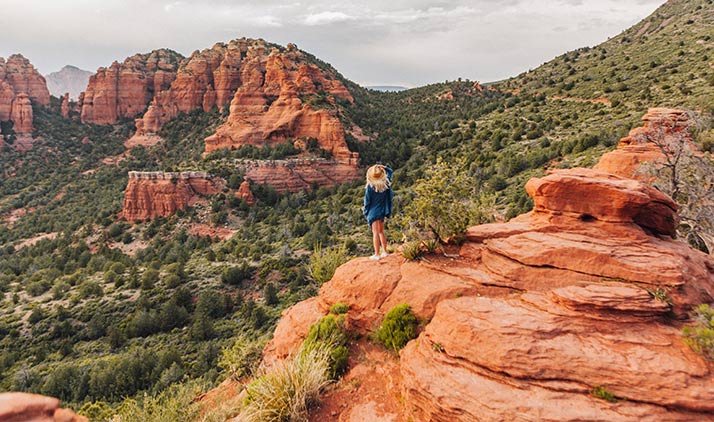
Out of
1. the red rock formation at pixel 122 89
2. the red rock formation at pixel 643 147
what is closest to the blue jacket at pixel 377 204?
the red rock formation at pixel 643 147

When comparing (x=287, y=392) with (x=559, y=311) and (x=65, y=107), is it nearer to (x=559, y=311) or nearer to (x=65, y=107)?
(x=559, y=311)

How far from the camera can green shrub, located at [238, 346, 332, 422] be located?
16.2 ft

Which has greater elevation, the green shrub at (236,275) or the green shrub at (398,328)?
the green shrub at (398,328)

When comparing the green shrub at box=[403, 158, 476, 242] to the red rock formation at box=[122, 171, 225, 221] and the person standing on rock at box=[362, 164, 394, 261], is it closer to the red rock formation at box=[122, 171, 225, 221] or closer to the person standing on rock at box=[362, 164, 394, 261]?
the person standing on rock at box=[362, 164, 394, 261]

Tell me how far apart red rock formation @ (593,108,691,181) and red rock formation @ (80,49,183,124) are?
10219 centimetres

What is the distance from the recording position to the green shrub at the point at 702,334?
3.95 m

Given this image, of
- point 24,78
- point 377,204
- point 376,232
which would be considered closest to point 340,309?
point 376,232

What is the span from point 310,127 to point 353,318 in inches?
2006

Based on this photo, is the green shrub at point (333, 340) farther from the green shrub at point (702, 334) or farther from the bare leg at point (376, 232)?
the green shrub at point (702, 334)

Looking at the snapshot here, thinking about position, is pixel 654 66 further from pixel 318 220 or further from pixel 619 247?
pixel 619 247

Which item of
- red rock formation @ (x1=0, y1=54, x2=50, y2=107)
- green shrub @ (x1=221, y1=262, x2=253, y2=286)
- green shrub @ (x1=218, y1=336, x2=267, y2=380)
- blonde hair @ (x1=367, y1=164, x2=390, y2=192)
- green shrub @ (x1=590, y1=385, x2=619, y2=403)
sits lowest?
green shrub @ (x1=221, y1=262, x2=253, y2=286)

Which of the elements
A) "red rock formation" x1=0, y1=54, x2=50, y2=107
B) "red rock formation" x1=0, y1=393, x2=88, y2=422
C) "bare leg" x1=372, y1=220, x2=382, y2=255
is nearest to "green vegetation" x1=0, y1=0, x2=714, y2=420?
"bare leg" x1=372, y1=220, x2=382, y2=255

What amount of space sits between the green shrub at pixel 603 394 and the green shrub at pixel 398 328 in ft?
8.99

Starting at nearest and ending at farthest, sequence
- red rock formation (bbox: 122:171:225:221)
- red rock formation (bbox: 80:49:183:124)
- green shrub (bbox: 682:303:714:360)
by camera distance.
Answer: green shrub (bbox: 682:303:714:360) < red rock formation (bbox: 122:171:225:221) < red rock formation (bbox: 80:49:183:124)
